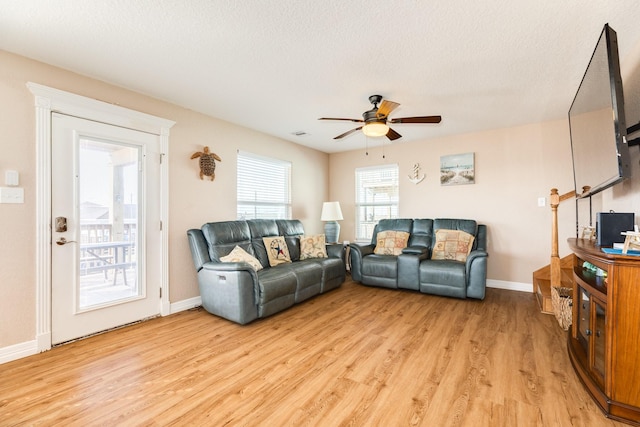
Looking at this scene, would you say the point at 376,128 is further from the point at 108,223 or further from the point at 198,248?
the point at 108,223

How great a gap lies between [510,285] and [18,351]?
5.59m

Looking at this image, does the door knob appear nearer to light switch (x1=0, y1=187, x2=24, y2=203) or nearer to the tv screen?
light switch (x1=0, y1=187, x2=24, y2=203)

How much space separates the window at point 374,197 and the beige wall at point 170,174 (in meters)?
0.78

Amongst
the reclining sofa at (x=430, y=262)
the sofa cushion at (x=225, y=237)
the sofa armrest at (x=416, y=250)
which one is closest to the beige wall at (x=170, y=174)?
the sofa cushion at (x=225, y=237)

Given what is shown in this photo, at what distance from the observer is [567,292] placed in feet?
9.90

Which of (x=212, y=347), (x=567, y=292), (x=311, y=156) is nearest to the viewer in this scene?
(x=212, y=347)

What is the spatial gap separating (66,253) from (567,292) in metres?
4.85

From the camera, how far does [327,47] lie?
2.23 meters

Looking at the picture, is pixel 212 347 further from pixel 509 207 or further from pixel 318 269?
pixel 509 207

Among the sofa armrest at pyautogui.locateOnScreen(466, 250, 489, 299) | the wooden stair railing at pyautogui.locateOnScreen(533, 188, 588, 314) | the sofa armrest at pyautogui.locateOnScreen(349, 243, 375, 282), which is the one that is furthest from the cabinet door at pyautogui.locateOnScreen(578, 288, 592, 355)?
the sofa armrest at pyautogui.locateOnScreen(349, 243, 375, 282)

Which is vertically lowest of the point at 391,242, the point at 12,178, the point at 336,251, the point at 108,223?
the point at 336,251

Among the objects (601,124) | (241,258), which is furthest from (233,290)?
(601,124)

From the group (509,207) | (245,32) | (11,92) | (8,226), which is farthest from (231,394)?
(509,207)

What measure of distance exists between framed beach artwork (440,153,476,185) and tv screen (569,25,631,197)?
6.13 feet
